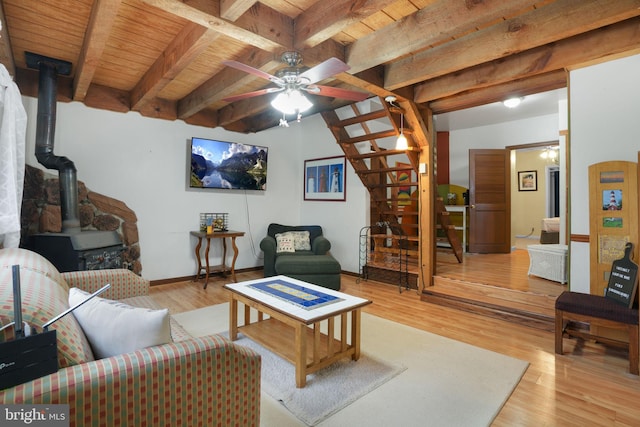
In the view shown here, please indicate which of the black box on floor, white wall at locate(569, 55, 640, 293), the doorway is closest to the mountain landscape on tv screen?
the black box on floor

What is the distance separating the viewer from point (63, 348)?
1.07 m

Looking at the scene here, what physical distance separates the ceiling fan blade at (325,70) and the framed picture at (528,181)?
316 inches

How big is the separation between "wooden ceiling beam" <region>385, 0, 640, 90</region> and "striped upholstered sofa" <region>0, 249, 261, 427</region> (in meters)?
2.68

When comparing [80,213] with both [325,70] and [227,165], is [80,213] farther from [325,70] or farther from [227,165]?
[325,70]

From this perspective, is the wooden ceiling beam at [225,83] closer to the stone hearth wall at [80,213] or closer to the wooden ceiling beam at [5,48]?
the stone hearth wall at [80,213]

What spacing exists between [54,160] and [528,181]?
951cm

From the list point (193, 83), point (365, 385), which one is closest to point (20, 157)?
point (193, 83)

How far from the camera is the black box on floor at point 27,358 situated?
90 centimetres

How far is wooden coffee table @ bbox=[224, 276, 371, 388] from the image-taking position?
2.02 meters

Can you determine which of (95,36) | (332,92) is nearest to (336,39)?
(332,92)

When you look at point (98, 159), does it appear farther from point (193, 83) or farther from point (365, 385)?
point (365, 385)

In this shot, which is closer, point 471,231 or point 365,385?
point 365,385

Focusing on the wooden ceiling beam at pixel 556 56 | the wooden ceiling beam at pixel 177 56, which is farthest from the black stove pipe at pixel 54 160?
the wooden ceiling beam at pixel 556 56

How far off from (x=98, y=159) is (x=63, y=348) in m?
3.66
